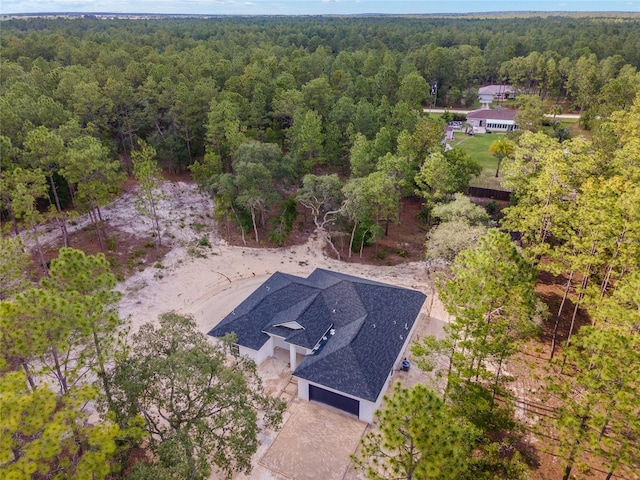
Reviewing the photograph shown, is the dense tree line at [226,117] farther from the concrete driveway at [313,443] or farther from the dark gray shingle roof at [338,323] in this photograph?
the concrete driveway at [313,443]

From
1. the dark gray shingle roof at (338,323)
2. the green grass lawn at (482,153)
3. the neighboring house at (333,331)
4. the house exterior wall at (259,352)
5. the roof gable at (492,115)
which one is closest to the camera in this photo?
the neighboring house at (333,331)

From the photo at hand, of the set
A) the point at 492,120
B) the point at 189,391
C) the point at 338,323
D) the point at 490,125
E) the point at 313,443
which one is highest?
the point at 189,391

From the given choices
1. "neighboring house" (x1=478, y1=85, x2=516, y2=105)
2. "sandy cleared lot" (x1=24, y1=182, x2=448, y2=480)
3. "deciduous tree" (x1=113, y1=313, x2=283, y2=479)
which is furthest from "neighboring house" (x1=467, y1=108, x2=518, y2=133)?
"deciduous tree" (x1=113, y1=313, x2=283, y2=479)

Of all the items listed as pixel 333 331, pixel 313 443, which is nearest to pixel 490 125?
pixel 333 331

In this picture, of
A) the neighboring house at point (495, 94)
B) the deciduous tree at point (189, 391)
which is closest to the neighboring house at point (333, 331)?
the deciduous tree at point (189, 391)

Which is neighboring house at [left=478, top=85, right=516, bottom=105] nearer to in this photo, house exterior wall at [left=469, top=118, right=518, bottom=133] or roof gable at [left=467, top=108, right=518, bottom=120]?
roof gable at [left=467, top=108, right=518, bottom=120]

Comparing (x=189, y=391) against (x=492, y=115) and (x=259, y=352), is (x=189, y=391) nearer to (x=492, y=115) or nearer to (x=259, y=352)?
(x=259, y=352)

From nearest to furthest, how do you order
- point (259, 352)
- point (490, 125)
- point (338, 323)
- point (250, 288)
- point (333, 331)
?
1. point (259, 352)
2. point (333, 331)
3. point (338, 323)
4. point (250, 288)
5. point (490, 125)
